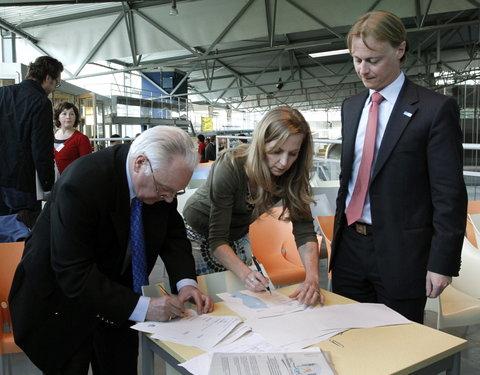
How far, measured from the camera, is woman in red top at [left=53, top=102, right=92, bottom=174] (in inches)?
167

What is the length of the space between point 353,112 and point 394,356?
977 mm

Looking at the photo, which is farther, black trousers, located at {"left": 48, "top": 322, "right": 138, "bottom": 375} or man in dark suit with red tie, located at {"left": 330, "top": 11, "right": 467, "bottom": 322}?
black trousers, located at {"left": 48, "top": 322, "right": 138, "bottom": 375}

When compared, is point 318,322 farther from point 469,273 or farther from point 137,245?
point 469,273

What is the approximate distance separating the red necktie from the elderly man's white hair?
721mm

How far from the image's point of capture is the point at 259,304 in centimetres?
161

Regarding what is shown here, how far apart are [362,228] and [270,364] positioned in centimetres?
78

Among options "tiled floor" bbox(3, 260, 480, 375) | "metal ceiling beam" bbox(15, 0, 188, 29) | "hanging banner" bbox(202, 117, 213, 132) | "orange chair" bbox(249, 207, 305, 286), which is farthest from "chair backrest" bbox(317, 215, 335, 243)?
"hanging banner" bbox(202, 117, 213, 132)

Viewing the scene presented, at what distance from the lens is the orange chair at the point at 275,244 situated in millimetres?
3084

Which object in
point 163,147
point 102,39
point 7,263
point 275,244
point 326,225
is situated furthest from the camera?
point 102,39

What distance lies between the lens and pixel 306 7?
7.65 metres

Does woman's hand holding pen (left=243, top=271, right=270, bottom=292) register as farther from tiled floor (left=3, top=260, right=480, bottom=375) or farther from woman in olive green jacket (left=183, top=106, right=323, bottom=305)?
tiled floor (left=3, top=260, right=480, bottom=375)

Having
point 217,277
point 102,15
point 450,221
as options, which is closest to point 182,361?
point 217,277

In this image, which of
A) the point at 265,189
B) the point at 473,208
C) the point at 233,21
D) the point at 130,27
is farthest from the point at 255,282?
the point at 130,27

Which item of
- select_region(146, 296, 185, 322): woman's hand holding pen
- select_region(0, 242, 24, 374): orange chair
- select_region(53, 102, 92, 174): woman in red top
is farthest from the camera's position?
select_region(53, 102, 92, 174): woman in red top
